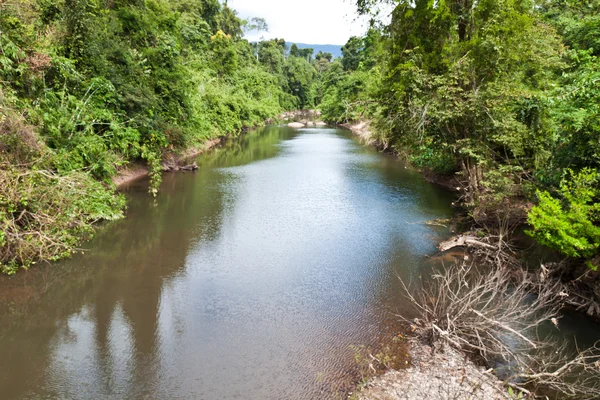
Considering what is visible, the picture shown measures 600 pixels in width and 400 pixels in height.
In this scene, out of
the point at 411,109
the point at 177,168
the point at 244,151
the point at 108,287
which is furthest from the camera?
the point at 244,151

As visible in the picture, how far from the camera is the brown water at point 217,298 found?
7023 mm

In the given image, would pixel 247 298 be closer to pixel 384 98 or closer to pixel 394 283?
pixel 394 283

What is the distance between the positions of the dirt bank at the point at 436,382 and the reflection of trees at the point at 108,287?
4064mm

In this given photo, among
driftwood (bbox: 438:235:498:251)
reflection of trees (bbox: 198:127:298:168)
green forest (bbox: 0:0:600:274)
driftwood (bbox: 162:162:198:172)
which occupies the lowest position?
driftwood (bbox: 438:235:498:251)

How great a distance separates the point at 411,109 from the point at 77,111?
12.0m

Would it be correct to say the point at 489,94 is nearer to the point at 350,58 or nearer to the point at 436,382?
the point at 436,382

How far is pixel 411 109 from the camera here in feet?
45.5

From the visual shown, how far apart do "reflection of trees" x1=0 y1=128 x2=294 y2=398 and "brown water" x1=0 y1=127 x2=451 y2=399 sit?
1.4 inches

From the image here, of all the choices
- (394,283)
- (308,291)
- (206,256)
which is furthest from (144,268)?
(394,283)

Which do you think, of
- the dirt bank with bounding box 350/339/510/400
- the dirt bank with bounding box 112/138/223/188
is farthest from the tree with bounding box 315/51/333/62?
the dirt bank with bounding box 350/339/510/400

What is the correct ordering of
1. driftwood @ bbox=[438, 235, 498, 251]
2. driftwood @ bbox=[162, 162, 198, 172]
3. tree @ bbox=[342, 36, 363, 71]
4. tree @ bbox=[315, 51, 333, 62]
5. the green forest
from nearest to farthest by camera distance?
the green forest < driftwood @ bbox=[438, 235, 498, 251] < driftwood @ bbox=[162, 162, 198, 172] < tree @ bbox=[342, 36, 363, 71] < tree @ bbox=[315, 51, 333, 62]

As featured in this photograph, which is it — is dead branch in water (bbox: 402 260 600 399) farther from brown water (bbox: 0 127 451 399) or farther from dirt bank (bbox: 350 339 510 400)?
brown water (bbox: 0 127 451 399)

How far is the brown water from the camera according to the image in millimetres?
7023

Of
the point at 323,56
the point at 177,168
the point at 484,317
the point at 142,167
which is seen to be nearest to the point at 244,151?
the point at 177,168
